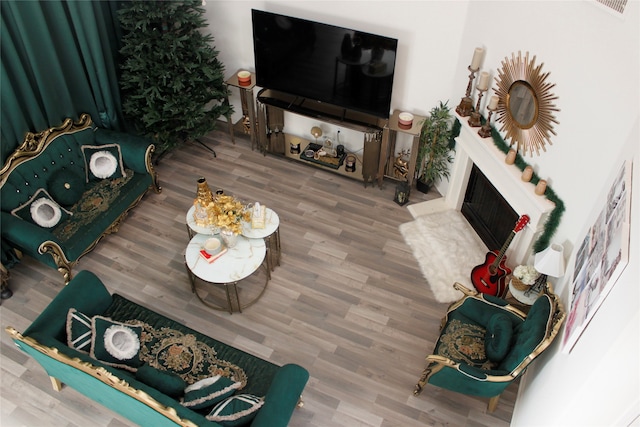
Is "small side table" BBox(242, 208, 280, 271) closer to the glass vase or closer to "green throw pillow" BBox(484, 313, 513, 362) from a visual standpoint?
the glass vase

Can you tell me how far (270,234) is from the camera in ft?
12.8

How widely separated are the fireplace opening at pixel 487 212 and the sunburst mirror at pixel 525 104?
1.89 feet

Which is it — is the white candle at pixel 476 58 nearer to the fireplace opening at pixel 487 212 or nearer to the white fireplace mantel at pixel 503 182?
Answer: the white fireplace mantel at pixel 503 182

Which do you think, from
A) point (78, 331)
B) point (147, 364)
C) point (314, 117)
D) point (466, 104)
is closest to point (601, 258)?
point (466, 104)

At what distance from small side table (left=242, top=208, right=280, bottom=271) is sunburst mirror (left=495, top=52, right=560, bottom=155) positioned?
2.01m

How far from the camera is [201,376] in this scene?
321 centimetres

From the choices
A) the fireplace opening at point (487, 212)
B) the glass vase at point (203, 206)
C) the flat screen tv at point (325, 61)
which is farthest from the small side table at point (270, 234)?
the fireplace opening at point (487, 212)

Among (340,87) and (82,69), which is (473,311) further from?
(82,69)

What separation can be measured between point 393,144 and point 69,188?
3.04 metres

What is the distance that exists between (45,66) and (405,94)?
3.26 m

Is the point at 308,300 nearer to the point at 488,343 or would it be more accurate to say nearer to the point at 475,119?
the point at 488,343

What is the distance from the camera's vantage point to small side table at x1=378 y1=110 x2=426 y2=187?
15.3ft

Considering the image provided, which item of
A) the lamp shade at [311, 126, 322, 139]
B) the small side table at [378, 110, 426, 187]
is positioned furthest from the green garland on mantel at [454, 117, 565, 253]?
the lamp shade at [311, 126, 322, 139]

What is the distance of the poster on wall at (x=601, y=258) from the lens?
2.02 m
